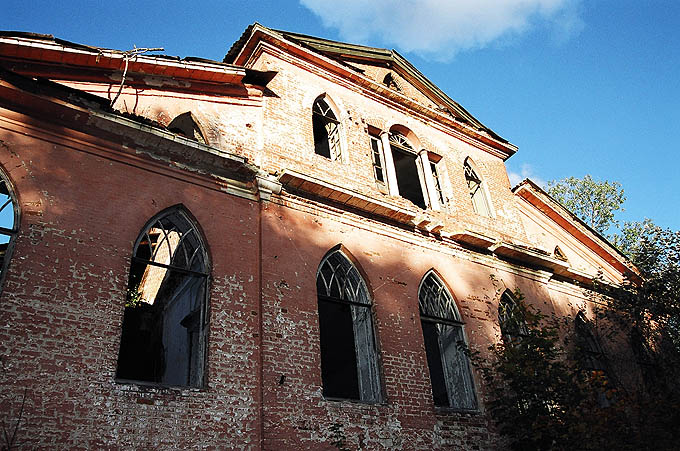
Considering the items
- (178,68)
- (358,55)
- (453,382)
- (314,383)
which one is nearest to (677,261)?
(453,382)

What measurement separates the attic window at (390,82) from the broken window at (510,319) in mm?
5929

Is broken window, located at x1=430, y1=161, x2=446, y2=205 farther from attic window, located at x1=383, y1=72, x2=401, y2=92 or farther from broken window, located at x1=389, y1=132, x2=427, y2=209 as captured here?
attic window, located at x1=383, y1=72, x2=401, y2=92

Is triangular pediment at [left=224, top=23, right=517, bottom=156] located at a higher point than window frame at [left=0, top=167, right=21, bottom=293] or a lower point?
higher

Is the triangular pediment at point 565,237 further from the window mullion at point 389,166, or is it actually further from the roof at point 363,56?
the window mullion at point 389,166

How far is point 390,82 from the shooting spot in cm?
1401

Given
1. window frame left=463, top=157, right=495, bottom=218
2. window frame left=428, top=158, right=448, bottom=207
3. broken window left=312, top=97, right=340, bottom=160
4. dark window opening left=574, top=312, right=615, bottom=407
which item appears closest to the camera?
broken window left=312, top=97, right=340, bottom=160

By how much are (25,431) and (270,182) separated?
4932mm

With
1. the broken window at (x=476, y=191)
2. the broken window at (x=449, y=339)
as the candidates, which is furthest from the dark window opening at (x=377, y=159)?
the broken window at (x=476, y=191)

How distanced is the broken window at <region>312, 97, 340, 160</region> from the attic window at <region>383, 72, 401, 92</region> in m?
2.97

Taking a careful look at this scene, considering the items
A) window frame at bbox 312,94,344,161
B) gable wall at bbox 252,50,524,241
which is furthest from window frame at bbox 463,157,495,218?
window frame at bbox 312,94,344,161

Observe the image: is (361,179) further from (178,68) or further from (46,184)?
(46,184)

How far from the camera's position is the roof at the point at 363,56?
11.2 m

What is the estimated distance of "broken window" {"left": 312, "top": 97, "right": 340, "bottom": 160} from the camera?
11.2 metres

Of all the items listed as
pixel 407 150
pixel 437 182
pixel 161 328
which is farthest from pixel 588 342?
pixel 161 328
